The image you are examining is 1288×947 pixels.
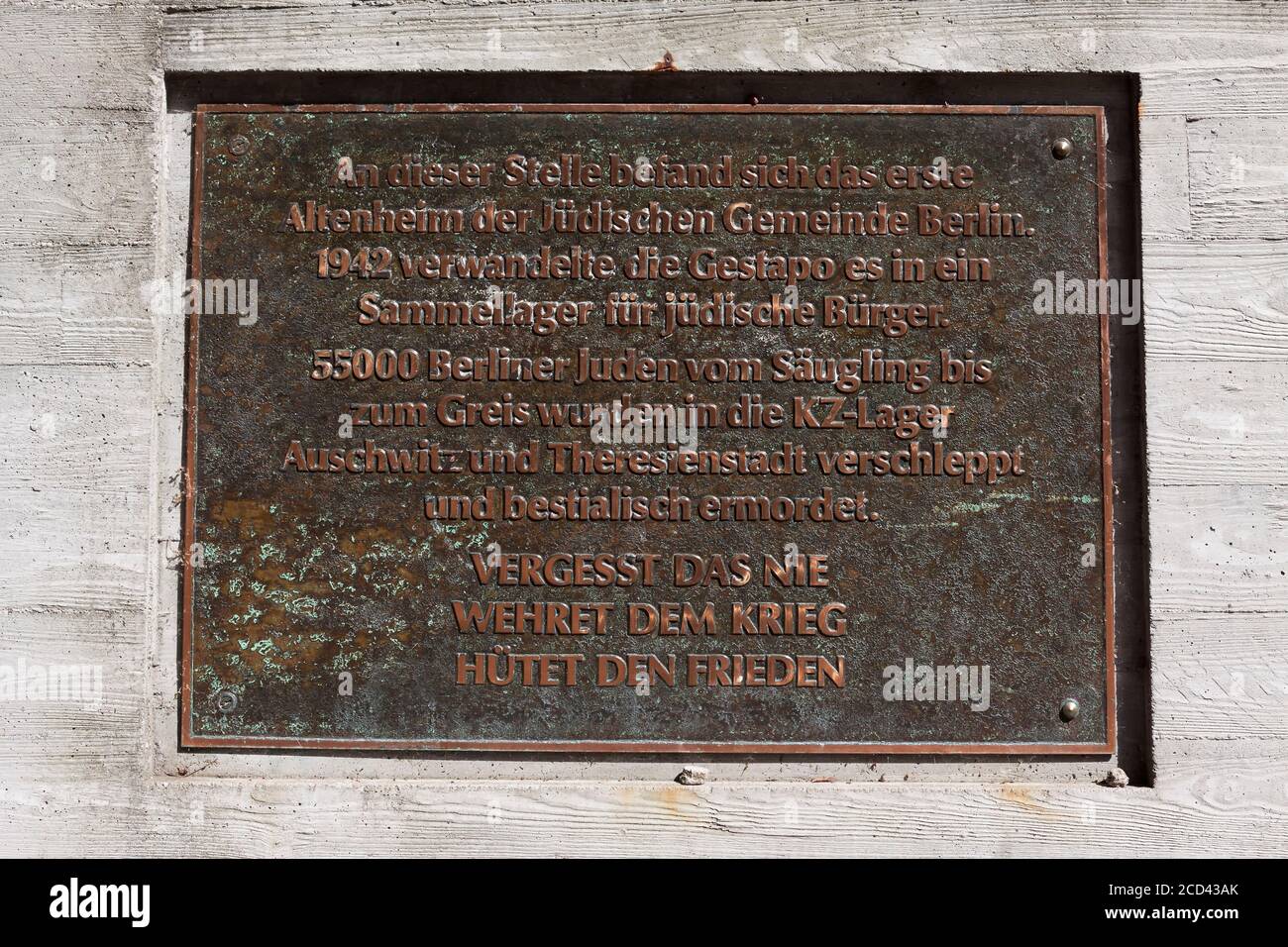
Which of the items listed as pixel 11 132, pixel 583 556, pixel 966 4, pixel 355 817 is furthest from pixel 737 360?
pixel 11 132

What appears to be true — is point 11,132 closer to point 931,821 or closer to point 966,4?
point 966,4

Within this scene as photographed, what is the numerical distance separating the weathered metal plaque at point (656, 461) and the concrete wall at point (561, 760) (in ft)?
0.55

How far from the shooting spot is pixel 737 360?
3342 mm

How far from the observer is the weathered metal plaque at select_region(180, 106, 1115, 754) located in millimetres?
3318

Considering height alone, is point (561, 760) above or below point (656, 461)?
below

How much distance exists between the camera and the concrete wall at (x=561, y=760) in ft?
10.7

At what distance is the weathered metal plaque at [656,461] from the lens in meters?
3.32

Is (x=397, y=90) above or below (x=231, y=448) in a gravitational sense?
above

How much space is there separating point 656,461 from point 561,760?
1139mm

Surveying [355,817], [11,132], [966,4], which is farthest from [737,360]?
[11,132]

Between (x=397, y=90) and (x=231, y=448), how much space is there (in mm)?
1462

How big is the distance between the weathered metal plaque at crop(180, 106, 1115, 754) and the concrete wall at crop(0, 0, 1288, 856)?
6.6 inches

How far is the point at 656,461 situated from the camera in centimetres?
334

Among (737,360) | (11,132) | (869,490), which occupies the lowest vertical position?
(869,490)
